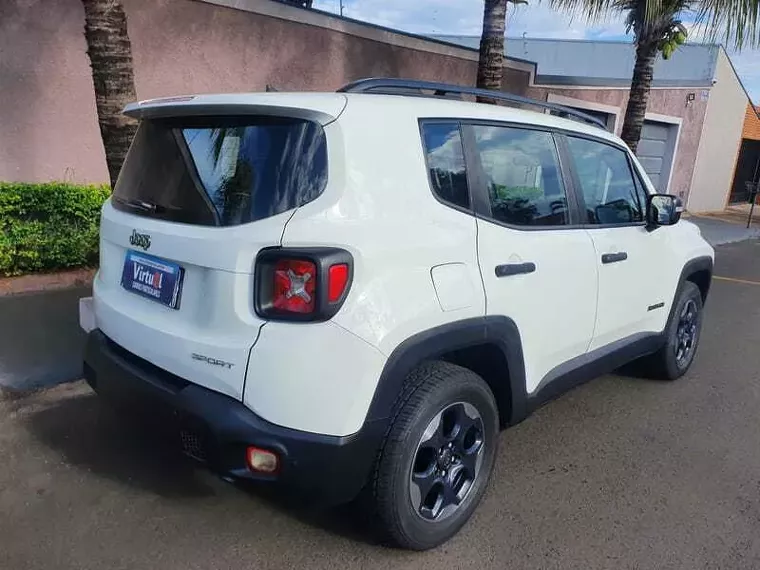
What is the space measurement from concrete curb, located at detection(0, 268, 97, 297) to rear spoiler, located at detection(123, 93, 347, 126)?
3.85m

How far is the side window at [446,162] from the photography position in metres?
2.57

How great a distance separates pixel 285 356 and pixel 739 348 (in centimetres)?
510

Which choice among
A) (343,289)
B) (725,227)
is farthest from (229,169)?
(725,227)

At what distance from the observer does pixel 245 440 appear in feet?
7.13

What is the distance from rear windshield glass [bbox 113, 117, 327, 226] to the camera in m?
2.24

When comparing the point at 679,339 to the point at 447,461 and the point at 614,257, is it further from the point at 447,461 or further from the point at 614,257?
the point at 447,461

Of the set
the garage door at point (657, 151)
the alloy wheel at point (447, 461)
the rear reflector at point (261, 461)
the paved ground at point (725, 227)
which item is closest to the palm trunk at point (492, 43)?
the alloy wheel at point (447, 461)

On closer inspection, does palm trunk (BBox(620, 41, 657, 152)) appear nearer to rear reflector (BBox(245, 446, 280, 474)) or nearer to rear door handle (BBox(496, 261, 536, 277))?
rear door handle (BBox(496, 261, 536, 277))

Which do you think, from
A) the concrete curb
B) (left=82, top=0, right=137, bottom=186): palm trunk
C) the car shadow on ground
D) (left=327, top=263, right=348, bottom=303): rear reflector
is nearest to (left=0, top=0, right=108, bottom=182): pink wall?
the concrete curb

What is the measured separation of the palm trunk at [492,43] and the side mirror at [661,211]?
4.07 metres

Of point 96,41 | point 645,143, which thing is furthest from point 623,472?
point 645,143

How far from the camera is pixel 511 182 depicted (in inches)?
117

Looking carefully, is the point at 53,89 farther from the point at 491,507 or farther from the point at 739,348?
the point at 739,348

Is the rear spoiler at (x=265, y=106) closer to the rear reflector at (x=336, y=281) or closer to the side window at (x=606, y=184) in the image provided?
the rear reflector at (x=336, y=281)
